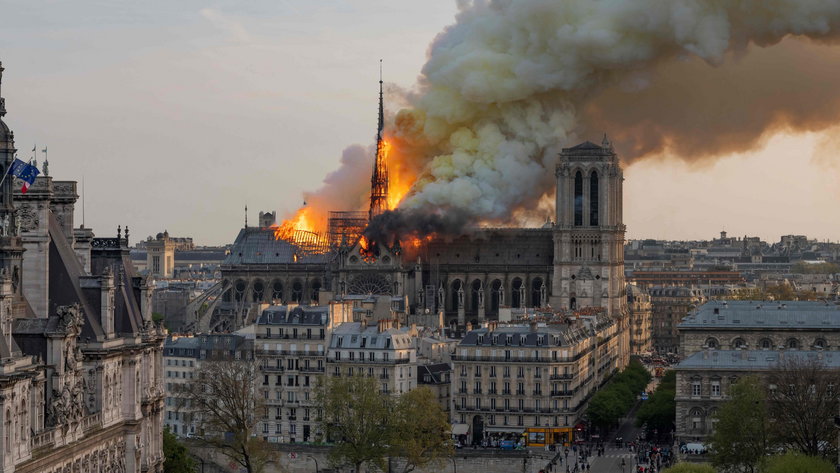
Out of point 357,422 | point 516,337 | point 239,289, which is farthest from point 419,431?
point 239,289

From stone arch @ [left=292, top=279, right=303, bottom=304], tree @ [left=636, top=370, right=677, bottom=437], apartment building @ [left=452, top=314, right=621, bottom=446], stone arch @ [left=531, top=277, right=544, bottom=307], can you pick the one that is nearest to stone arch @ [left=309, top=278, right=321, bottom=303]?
stone arch @ [left=292, top=279, right=303, bottom=304]

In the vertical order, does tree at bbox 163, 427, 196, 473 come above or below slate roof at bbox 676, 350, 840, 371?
below

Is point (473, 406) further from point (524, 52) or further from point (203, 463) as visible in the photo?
point (524, 52)

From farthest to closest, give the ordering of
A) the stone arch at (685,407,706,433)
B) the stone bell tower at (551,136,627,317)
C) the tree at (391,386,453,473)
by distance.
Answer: the stone bell tower at (551,136,627,317), the stone arch at (685,407,706,433), the tree at (391,386,453,473)

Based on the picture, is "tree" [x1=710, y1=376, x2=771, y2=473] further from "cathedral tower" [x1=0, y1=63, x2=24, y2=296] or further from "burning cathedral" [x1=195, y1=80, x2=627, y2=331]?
"burning cathedral" [x1=195, y1=80, x2=627, y2=331]

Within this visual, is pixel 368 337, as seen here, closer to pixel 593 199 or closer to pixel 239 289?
pixel 593 199

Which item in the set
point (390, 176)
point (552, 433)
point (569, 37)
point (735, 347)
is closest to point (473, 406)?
point (552, 433)
